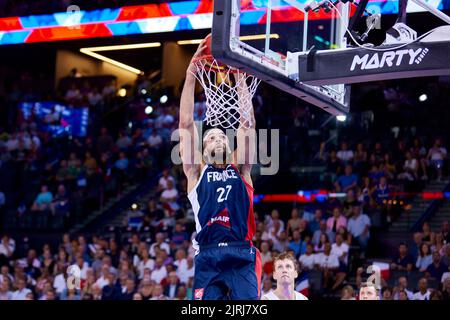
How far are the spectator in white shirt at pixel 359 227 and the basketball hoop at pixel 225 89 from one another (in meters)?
6.60

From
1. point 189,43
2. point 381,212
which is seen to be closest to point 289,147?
point 381,212

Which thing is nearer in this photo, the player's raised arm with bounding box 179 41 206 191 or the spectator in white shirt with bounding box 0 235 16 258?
the player's raised arm with bounding box 179 41 206 191

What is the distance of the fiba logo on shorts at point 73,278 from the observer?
46.2 ft

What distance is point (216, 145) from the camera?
6641 mm

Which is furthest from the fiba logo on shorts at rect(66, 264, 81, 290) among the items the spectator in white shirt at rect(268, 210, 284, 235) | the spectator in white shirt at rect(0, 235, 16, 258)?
the spectator in white shirt at rect(268, 210, 284, 235)

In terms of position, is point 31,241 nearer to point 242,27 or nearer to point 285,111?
point 285,111

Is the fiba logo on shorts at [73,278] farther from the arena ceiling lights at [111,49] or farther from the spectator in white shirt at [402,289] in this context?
the arena ceiling lights at [111,49]

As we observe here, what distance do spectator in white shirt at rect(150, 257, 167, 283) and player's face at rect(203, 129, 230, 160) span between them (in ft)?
23.8

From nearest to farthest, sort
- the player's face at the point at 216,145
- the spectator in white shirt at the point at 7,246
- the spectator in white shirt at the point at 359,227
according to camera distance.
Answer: the player's face at the point at 216,145 < the spectator in white shirt at the point at 359,227 < the spectator in white shirt at the point at 7,246

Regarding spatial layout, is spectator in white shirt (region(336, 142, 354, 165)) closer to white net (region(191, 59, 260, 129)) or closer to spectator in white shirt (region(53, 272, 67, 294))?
spectator in white shirt (region(53, 272, 67, 294))

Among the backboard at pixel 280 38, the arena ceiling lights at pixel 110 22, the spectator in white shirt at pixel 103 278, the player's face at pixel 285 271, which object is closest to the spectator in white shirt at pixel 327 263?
the spectator in white shirt at pixel 103 278

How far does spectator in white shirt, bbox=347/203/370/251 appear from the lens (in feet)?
43.8

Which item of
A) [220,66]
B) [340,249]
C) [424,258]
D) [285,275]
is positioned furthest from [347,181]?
[220,66]

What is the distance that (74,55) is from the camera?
24.3 meters
